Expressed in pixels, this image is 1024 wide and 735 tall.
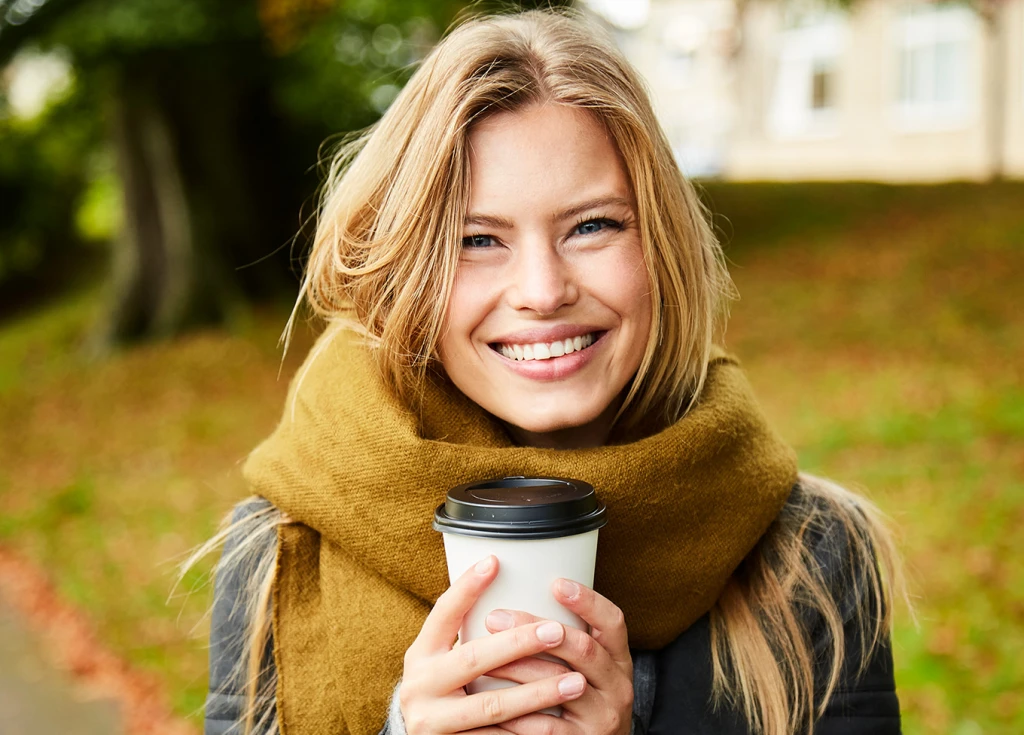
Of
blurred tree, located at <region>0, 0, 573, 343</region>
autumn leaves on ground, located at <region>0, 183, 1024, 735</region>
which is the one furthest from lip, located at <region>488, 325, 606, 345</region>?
blurred tree, located at <region>0, 0, 573, 343</region>

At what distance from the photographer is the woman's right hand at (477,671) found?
4.38ft

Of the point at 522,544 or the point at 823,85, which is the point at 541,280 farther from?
the point at 823,85

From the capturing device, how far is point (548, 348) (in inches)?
65.2

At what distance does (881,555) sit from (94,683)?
4.55 m

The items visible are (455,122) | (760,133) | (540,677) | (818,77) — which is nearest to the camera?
(540,677)

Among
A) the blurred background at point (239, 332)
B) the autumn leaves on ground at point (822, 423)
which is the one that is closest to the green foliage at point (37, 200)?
the blurred background at point (239, 332)

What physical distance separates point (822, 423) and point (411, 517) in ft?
21.0

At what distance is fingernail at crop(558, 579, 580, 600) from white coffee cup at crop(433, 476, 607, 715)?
15mm

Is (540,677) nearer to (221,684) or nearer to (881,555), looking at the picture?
(221,684)

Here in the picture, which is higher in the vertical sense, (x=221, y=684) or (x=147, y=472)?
(x=221, y=684)

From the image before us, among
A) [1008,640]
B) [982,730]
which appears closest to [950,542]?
[1008,640]

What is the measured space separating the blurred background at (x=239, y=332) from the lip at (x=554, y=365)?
1.97 feet

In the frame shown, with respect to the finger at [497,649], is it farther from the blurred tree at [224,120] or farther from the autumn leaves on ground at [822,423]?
the blurred tree at [224,120]

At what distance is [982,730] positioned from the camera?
4039mm
